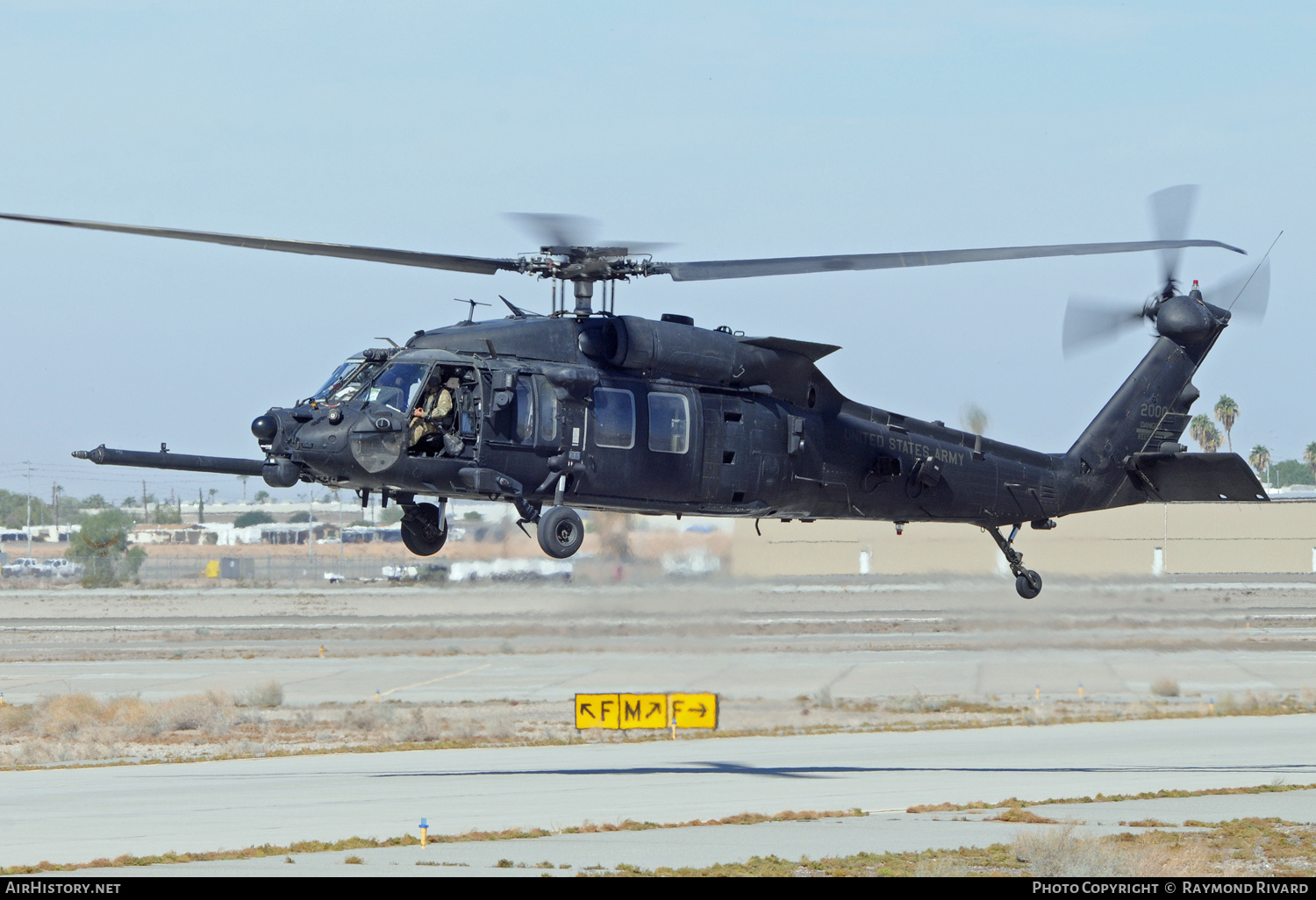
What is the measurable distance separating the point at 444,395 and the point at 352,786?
12223mm

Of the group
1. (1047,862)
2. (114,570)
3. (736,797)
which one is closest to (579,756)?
(736,797)

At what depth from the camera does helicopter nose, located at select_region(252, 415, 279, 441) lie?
17.5 meters

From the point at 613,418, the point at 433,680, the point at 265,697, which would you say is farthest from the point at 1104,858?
the point at 433,680

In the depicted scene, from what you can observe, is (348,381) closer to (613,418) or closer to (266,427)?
(266,427)

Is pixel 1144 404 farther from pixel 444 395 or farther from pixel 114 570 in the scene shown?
pixel 114 570

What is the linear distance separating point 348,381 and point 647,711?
20452 mm

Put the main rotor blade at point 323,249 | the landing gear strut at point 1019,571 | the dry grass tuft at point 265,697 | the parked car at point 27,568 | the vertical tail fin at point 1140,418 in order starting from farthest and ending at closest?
the parked car at point 27,568
the dry grass tuft at point 265,697
the vertical tail fin at point 1140,418
the landing gear strut at point 1019,571
the main rotor blade at point 323,249

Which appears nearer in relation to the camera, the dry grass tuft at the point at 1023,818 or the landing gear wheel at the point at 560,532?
the landing gear wheel at the point at 560,532

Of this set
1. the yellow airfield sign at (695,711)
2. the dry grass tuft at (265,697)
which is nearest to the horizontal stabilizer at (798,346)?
the yellow airfield sign at (695,711)

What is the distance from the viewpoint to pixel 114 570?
371ft

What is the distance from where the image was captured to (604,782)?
27.9 metres

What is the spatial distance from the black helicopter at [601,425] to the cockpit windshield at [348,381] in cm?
2

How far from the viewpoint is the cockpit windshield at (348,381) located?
58.6 ft

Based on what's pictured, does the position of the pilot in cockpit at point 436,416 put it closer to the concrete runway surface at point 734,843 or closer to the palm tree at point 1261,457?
the concrete runway surface at point 734,843
